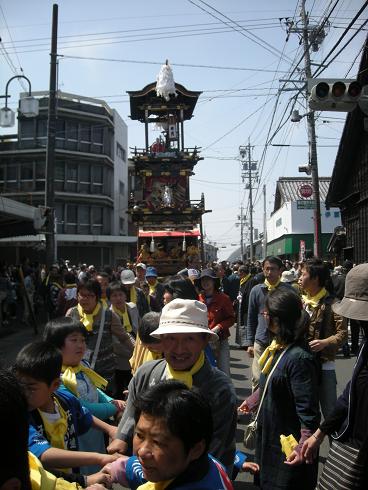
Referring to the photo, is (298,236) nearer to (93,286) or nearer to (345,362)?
(345,362)

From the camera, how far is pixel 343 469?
2.32 meters

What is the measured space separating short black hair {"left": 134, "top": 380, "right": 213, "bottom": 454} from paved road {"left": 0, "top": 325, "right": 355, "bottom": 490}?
276cm

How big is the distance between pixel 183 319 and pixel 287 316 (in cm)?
99

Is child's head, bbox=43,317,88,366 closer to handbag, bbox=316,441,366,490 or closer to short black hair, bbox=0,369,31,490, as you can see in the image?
handbag, bbox=316,441,366,490

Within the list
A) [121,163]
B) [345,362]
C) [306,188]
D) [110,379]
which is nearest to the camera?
[110,379]

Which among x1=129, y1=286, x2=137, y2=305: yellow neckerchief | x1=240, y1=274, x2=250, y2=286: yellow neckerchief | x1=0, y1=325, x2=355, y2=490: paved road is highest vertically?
x1=240, y1=274, x2=250, y2=286: yellow neckerchief

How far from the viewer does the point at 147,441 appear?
1678 mm

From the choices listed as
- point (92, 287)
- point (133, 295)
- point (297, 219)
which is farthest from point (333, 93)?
point (297, 219)

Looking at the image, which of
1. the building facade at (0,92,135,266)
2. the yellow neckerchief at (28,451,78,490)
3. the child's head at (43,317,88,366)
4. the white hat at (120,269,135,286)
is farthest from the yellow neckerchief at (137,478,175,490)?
the building facade at (0,92,135,266)

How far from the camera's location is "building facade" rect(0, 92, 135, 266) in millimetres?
35875

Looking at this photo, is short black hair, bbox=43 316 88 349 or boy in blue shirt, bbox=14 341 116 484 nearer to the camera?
boy in blue shirt, bbox=14 341 116 484

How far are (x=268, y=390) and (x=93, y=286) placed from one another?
95.3 inches

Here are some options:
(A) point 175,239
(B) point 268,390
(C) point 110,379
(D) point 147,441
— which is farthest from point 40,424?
(A) point 175,239

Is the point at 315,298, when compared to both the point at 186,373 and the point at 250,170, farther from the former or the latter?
the point at 250,170
